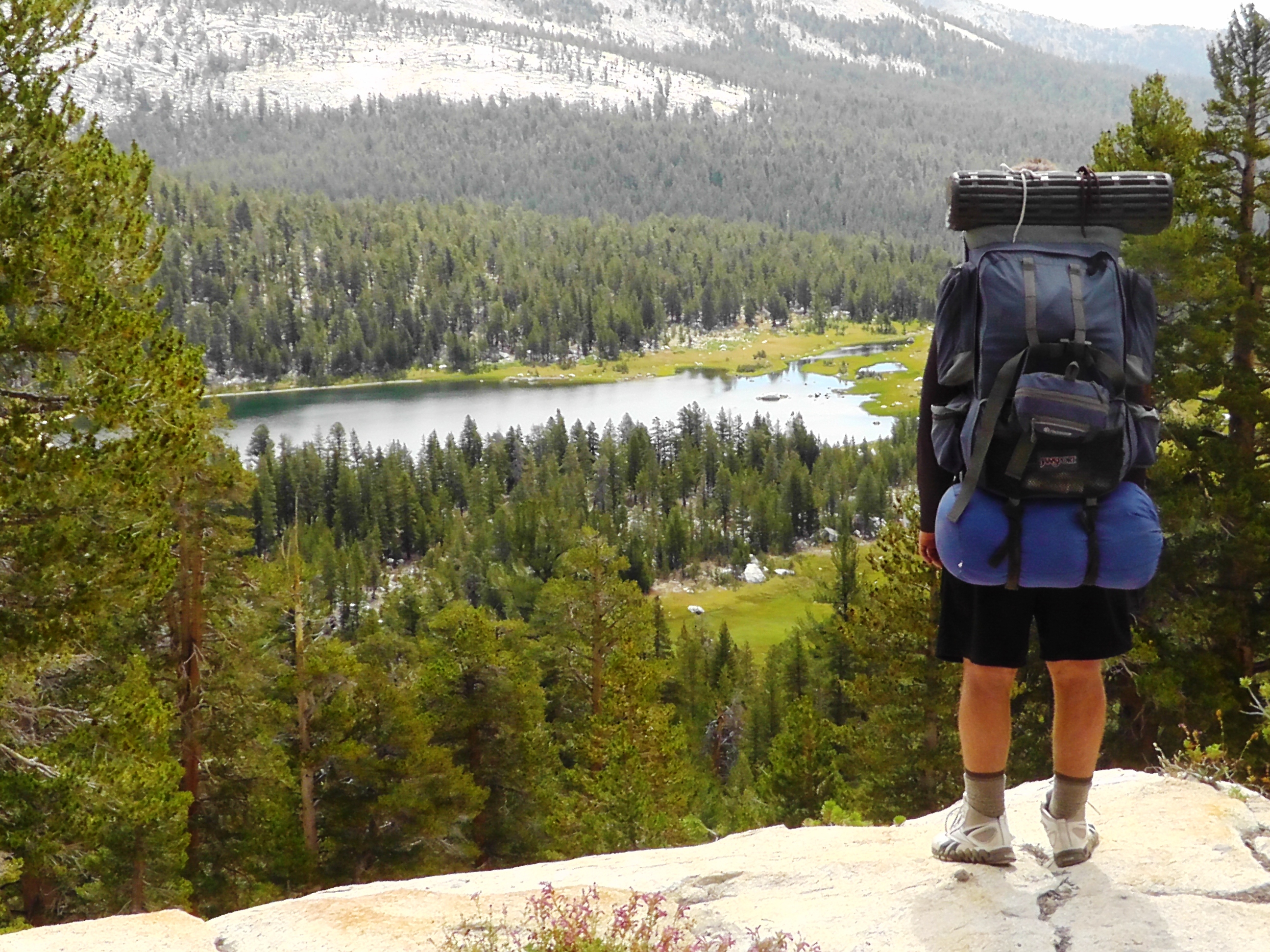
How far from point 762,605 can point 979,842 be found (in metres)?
81.7

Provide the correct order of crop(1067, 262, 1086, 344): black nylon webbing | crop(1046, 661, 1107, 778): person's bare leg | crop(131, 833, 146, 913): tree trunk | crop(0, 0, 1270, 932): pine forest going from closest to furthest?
crop(1067, 262, 1086, 344): black nylon webbing → crop(1046, 661, 1107, 778): person's bare leg → crop(0, 0, 1270, 932): pine forest → crop(131, 833, 146, 913): tree trunk

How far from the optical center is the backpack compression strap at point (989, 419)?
3.37 meters

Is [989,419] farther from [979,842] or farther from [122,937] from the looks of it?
[122,937]

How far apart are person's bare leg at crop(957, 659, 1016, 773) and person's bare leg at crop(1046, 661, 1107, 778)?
19cm

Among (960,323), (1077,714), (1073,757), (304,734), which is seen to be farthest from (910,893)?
(304,734)

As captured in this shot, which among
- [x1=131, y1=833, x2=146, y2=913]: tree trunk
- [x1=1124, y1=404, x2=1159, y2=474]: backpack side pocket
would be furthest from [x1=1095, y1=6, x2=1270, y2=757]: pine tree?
[x1=131, y1=833, x2=146, y2=913]: tree trunk

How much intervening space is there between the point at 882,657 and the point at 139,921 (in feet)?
42.3

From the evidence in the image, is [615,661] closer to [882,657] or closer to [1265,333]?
[882,657]

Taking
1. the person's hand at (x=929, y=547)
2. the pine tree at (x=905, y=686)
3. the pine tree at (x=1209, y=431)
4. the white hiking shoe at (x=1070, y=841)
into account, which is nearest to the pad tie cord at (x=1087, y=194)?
the person's hand at (x=929, y=547)

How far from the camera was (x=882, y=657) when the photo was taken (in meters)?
15.6

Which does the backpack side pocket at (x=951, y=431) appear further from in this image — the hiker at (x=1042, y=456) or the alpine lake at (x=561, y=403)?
the alpine lake at (x=561, y=403)

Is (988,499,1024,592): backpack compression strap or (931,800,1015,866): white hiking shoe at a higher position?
(988,499,1024,592): backpack compression strap

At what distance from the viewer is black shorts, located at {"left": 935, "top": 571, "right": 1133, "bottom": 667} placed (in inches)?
143

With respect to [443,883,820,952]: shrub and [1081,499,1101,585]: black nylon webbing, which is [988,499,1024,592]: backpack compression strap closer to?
[1081,499,1101,585]: black nylon webbing
